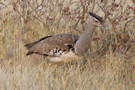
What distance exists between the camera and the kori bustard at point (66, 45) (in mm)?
4941

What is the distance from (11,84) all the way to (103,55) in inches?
74.8

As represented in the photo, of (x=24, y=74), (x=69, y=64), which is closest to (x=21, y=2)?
(x=69, y=64)

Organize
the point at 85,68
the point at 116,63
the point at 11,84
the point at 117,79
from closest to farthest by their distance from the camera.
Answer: the point at 11,84
the point at 117,79
the point at 116,63
the point at 85,68

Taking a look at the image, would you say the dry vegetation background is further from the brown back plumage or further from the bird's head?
the bird's head

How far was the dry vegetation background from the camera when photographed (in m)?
4.21

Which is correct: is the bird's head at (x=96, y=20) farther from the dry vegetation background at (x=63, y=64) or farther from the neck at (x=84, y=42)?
the dry vegetation background at (x=63, y=64)

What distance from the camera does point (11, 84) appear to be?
4070mm

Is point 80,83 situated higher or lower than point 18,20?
lower

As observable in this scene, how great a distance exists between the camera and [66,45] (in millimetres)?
5020

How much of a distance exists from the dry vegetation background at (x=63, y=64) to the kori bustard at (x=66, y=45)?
0.52 ft

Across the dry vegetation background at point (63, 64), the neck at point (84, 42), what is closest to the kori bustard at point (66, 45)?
the neck at point (84, 42)

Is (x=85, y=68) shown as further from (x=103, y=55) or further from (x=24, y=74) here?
(x=24, y=74)

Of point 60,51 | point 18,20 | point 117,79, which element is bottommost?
point 117,79

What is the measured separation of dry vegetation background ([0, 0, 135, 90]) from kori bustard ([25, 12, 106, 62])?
0.16 metres
